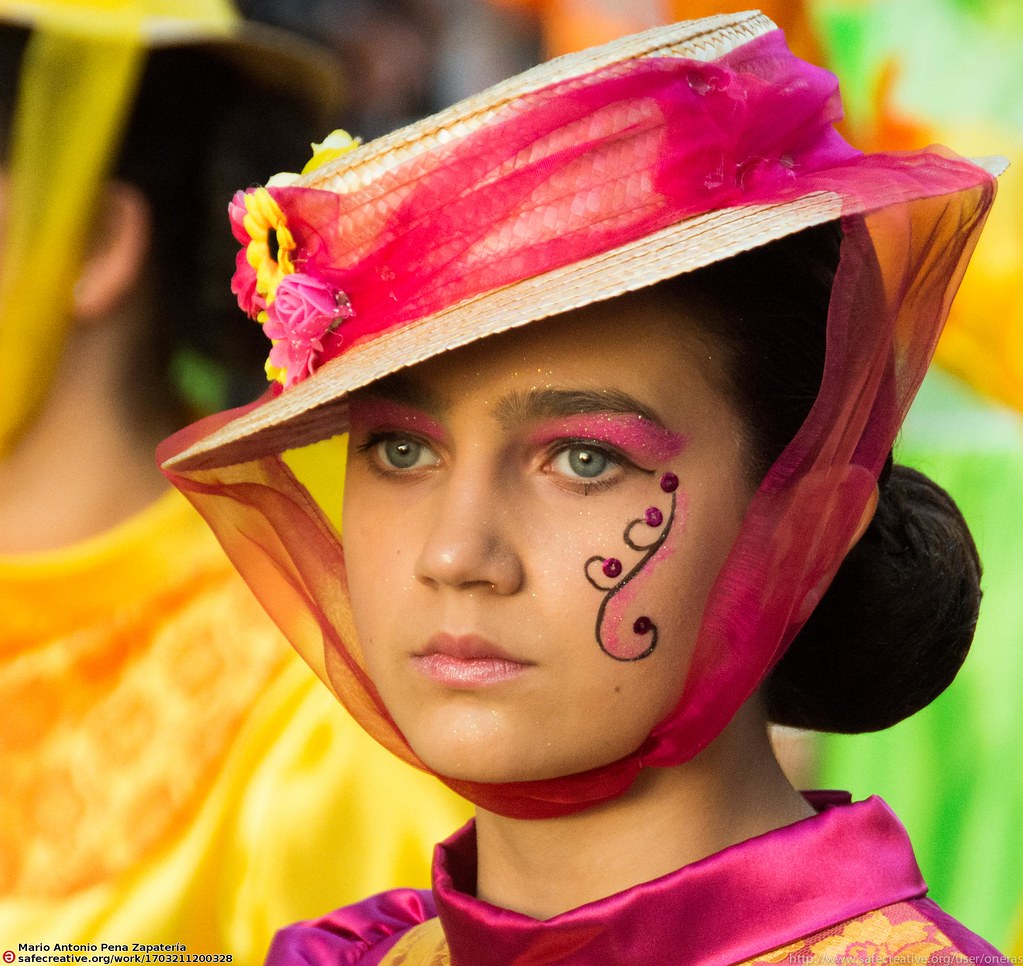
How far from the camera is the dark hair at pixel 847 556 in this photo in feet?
4.81

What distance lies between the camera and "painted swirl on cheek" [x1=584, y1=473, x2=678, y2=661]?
1362 millimetres

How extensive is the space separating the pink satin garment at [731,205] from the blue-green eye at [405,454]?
0.12m

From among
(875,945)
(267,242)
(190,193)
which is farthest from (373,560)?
(190,193)

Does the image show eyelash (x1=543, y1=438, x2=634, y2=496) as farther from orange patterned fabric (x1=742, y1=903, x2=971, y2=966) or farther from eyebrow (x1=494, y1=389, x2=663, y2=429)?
orange patterned fabric (x1=742, y1=903, x2=971, y2=966)

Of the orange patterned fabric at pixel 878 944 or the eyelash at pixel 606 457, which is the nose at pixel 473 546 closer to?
the eyelash at pixel 606 457

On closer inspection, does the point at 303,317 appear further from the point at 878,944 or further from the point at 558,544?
the point at 878,944

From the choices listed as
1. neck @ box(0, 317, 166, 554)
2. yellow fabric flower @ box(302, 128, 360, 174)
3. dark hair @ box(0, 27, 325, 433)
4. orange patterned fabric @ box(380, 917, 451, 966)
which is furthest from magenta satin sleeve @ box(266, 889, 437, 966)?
dark hair @ box(0, 27, 325, 433)

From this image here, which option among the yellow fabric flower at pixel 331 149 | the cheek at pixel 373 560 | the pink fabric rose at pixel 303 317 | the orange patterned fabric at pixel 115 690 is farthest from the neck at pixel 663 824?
the orange patterned fabric at pixel 115 690

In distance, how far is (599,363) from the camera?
55.4 inches

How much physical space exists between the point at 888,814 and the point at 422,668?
17.6 inches

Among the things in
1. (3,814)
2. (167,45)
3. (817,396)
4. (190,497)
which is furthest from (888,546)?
(167,45)

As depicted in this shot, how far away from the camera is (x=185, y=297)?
9.56ft

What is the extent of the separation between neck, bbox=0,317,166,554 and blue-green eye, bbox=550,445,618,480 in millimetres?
1558

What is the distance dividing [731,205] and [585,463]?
0.84 ft
